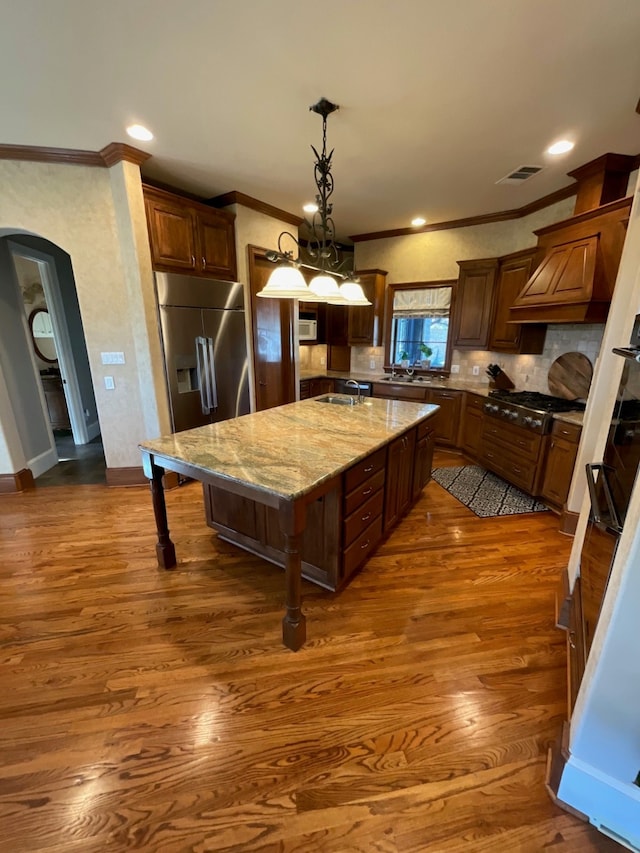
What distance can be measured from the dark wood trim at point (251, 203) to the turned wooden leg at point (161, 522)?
3.14 metres

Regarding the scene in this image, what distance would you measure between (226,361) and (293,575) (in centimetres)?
282

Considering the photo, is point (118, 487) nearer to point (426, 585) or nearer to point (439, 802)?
point (426, 585)

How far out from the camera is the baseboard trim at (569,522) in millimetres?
2795

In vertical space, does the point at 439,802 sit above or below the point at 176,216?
below

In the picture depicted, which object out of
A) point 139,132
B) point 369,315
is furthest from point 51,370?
point 369,315

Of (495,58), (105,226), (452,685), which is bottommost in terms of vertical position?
(452,685)

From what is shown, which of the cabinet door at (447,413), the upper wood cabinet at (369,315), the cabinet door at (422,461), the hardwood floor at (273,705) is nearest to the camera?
the hardwood floor at (273,705)

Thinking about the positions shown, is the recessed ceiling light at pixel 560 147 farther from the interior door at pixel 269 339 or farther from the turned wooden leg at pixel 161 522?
the turned wooden leg at pixel 161 522

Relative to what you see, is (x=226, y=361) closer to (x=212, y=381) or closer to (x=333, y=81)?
(x=212, y=381)

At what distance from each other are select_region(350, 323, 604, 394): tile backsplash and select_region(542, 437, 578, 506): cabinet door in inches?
39.0

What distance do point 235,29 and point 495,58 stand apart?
1.34 metres

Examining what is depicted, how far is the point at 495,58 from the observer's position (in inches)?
71.2

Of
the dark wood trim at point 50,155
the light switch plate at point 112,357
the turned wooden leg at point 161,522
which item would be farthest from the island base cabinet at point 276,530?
the dark wood trim at point 50,155

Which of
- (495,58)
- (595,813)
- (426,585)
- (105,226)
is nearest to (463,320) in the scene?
(495,58)
